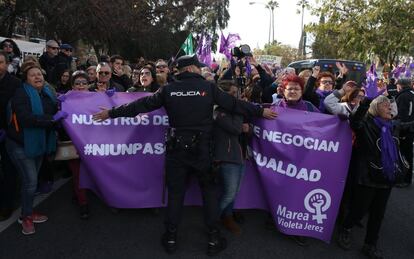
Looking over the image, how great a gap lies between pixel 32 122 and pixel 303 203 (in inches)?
108

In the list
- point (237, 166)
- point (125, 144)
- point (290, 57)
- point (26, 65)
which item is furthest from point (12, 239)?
point (290, 57)

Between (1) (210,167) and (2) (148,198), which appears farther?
(2) (148,198)

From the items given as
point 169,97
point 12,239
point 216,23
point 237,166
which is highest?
point 216,23

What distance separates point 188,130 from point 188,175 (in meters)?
0.48

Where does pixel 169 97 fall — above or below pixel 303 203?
above

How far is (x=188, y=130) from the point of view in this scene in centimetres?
369

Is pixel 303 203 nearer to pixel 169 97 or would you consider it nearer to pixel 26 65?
pixel 169 97

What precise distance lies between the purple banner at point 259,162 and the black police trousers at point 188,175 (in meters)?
0.65

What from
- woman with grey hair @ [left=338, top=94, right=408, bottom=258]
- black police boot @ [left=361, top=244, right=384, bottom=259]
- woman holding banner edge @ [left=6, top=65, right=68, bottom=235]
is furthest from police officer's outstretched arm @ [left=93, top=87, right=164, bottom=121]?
black police boot @ [left=361, top=244, right=384, bottom=259]

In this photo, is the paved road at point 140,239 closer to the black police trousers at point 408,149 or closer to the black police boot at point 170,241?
the black police boot at point 170,241

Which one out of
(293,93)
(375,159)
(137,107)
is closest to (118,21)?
(137,107)

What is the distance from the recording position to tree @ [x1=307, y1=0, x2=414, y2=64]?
1953 centimetres

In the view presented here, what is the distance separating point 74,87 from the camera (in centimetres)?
497

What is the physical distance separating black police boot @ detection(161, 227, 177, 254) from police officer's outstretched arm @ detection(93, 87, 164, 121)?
1.14 metres
